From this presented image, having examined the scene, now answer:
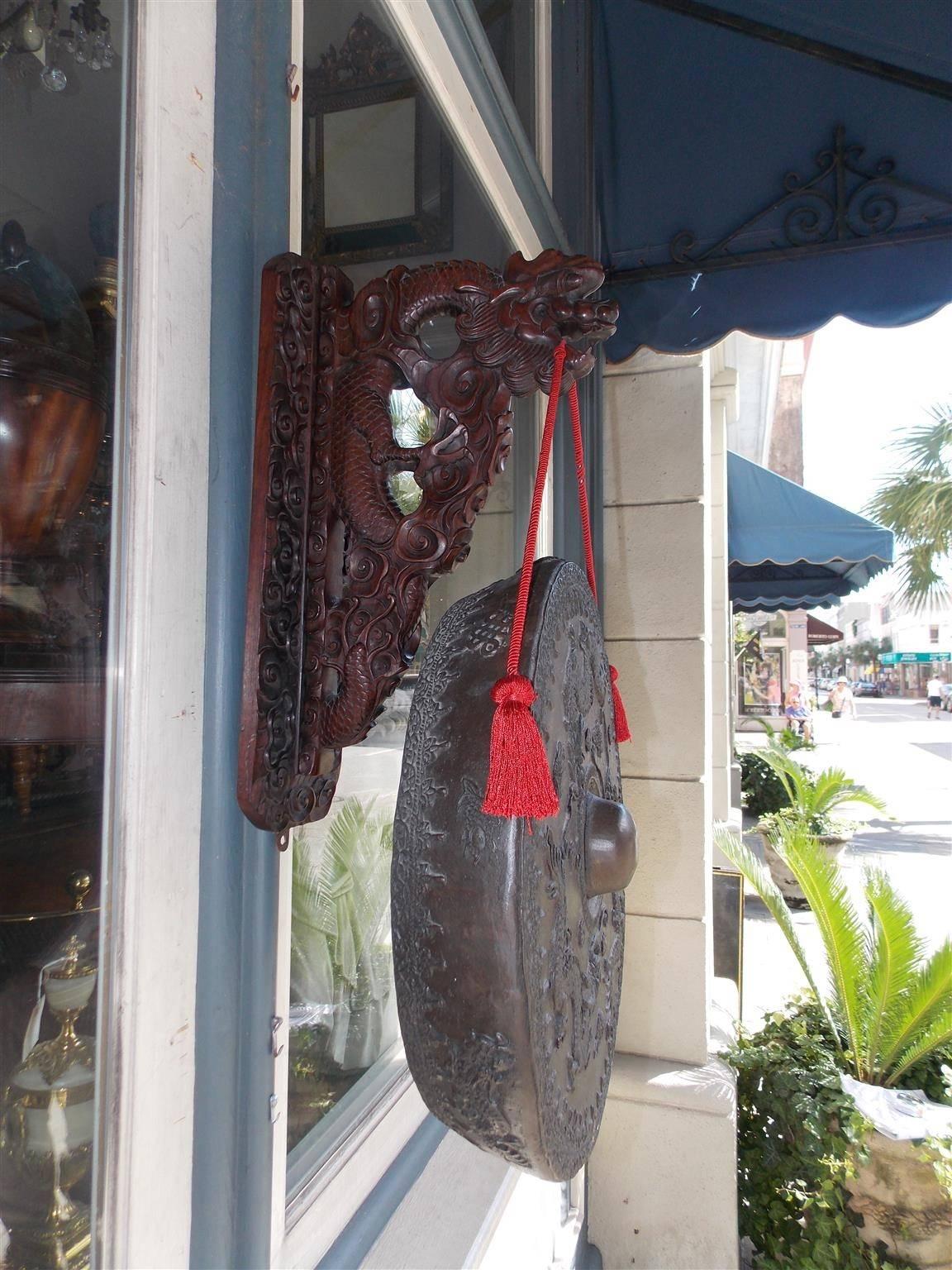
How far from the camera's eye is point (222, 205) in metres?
0.62

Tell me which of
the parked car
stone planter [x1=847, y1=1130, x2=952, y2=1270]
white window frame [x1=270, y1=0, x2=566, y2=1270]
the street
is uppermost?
white window frame [x1=270, y1=0, x2=566, y2=1270]

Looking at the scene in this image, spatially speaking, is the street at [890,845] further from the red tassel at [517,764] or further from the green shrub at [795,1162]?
the red tassel at [517,764]

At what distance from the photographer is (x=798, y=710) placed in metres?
16.6

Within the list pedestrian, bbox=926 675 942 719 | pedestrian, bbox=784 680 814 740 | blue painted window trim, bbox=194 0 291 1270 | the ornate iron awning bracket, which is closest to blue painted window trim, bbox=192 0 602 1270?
blue painted window trim, bbox=194 0 291 1270

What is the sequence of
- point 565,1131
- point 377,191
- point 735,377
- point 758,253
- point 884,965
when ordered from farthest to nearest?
point 735,377
point 884,965
point 758,253
point 377,191
point 565,1131

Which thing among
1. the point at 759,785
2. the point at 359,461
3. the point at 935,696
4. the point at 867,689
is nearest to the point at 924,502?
the point at 759,785

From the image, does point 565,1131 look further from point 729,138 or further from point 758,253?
point 729,138

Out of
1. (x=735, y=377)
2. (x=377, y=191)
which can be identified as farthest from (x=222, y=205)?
(x=735, y=377)

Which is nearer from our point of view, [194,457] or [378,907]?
[194,457]

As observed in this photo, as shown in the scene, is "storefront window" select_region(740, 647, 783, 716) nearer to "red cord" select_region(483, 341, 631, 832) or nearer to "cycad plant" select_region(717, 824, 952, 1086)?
"cycad plant" select_region(717, 824, 952, 1086)

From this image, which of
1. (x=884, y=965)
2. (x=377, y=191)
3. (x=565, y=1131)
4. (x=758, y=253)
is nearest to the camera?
(x=565, y=1131)

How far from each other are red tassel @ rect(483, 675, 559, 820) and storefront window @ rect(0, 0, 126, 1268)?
273 millimetres

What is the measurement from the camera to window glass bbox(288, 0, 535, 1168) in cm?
88

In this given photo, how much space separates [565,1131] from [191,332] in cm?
69
